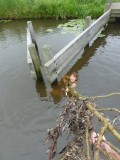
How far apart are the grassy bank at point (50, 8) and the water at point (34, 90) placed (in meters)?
3.28

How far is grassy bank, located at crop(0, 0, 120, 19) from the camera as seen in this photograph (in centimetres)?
1573

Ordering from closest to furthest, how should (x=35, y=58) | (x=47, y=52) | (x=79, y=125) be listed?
(x=79, y=125) < (x=47, y=52) < (x=35, y=58)

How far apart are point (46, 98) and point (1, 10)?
1184 cm

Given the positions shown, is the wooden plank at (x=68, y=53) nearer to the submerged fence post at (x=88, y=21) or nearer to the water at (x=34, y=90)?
the submerged fence post at (x=88, y=21)

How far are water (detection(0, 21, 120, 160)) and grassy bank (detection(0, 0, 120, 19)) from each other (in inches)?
129

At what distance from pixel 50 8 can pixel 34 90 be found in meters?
9.66

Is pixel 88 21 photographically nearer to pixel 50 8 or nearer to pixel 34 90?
pixel 34 90

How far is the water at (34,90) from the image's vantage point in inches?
234

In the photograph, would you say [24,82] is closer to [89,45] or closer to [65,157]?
[89,45]

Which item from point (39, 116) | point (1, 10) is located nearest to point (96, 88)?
point (39, 116)

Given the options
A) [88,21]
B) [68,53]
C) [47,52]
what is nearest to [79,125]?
[47,52]

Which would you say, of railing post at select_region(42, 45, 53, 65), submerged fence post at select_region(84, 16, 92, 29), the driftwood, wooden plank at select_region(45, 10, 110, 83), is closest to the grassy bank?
wooden plank at select_region(45, 10, 110, 83)

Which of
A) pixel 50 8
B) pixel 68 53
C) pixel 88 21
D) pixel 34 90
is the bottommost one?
pixel 34 90

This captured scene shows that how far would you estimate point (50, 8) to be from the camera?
1642cm
